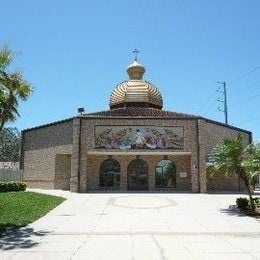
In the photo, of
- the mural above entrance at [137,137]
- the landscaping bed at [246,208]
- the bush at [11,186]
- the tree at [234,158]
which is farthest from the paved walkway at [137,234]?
the mural above entrance at [137,137]

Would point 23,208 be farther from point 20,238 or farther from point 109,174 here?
point 109,174

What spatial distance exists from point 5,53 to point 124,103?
23.4m

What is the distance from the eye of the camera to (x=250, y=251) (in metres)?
12.0

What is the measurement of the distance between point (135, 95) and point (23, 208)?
68.1 ft

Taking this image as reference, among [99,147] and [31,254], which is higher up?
[99,147]

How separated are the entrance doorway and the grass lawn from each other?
371 inches

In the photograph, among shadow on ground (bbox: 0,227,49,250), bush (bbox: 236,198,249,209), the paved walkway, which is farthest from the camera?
bush (bbox: 236,198,249,209)

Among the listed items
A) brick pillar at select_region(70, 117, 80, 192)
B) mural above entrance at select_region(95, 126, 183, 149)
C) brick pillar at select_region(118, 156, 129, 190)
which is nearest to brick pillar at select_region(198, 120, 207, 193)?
mural above entrance at select_region(95, 126, 183, 149)

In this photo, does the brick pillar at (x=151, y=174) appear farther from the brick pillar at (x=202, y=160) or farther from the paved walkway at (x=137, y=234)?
the paved walkway at (x=137, y=234)

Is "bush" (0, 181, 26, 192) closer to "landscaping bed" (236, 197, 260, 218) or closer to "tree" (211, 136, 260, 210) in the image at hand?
"tree" (211, 136, 260, 210)

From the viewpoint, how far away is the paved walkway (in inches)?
460

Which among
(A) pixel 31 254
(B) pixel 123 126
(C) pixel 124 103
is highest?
(C) pixel 124 103

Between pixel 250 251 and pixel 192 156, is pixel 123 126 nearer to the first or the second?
pixel 192 156

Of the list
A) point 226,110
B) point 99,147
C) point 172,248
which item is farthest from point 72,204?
point 226,110
